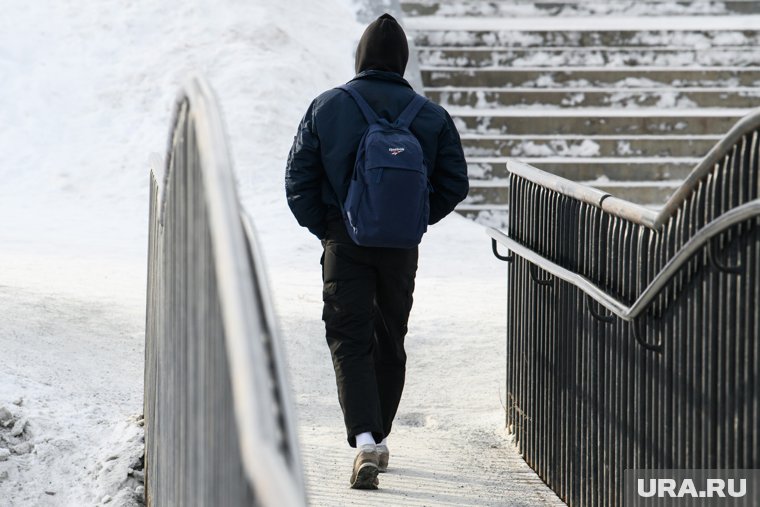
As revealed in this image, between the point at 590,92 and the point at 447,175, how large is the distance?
10.1 m

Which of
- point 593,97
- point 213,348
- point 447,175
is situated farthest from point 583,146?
point 213,348

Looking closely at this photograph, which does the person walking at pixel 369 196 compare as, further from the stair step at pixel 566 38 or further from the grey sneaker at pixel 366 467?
the stair step at pixel 566 38

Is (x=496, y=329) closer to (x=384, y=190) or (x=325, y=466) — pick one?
(x=325, y=466)

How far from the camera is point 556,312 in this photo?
4.79 m

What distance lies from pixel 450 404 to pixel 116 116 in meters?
8.47

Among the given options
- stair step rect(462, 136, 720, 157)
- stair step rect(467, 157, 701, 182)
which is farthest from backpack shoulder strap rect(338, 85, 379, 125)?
stair step rect(462, 136, 720, 157)

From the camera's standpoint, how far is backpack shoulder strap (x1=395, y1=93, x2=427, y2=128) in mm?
4500

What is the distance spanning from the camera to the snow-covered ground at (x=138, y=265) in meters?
5.09

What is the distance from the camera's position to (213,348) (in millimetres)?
2012

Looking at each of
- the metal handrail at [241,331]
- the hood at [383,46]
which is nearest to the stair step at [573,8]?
the hood at [383,46]

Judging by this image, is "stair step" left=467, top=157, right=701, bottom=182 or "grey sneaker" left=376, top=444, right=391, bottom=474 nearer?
"grey sneaker" left=376, top=444, right=391, bottom=474

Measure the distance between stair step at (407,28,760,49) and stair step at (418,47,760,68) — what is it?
5.1 inches

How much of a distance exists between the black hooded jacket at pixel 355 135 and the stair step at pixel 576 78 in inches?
390

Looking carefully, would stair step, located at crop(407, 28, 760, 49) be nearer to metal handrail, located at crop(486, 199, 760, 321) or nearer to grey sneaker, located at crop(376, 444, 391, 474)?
metal handrail, located at crop(486, 199, 760, 321)
